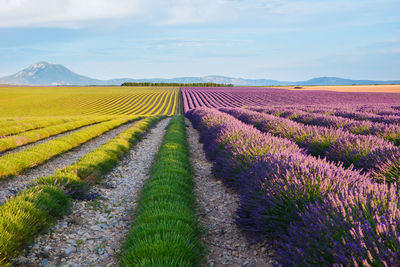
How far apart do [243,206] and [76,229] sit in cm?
307

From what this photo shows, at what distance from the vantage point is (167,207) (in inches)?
191

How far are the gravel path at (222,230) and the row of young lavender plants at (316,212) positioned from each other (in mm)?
244

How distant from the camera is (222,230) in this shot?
4582 mm

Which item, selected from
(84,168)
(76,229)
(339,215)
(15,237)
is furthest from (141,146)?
(339,215)

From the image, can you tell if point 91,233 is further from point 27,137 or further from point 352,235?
point 27,137

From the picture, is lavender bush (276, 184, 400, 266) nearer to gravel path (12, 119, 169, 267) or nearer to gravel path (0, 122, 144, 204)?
gravel path (12, 119, 169, 267)

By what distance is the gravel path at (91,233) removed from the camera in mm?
3791

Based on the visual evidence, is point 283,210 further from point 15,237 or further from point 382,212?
point 15,237

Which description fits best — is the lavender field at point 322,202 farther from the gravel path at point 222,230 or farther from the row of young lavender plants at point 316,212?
the gravel path at point 222,230

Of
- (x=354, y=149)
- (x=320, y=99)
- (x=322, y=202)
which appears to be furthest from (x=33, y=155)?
(x=320, y=99)

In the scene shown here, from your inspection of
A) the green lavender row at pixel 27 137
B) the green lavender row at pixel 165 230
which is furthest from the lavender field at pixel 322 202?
the green lavender row at pixel 27 137

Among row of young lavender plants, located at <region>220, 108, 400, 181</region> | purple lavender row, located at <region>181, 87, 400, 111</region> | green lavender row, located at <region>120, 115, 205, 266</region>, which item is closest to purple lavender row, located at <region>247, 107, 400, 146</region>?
row of young lavender plants, located at <region>220, 108, 400, 181</region>

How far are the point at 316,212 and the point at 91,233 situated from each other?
3.83 metres

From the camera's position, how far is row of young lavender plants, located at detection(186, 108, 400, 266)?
7.17ft
